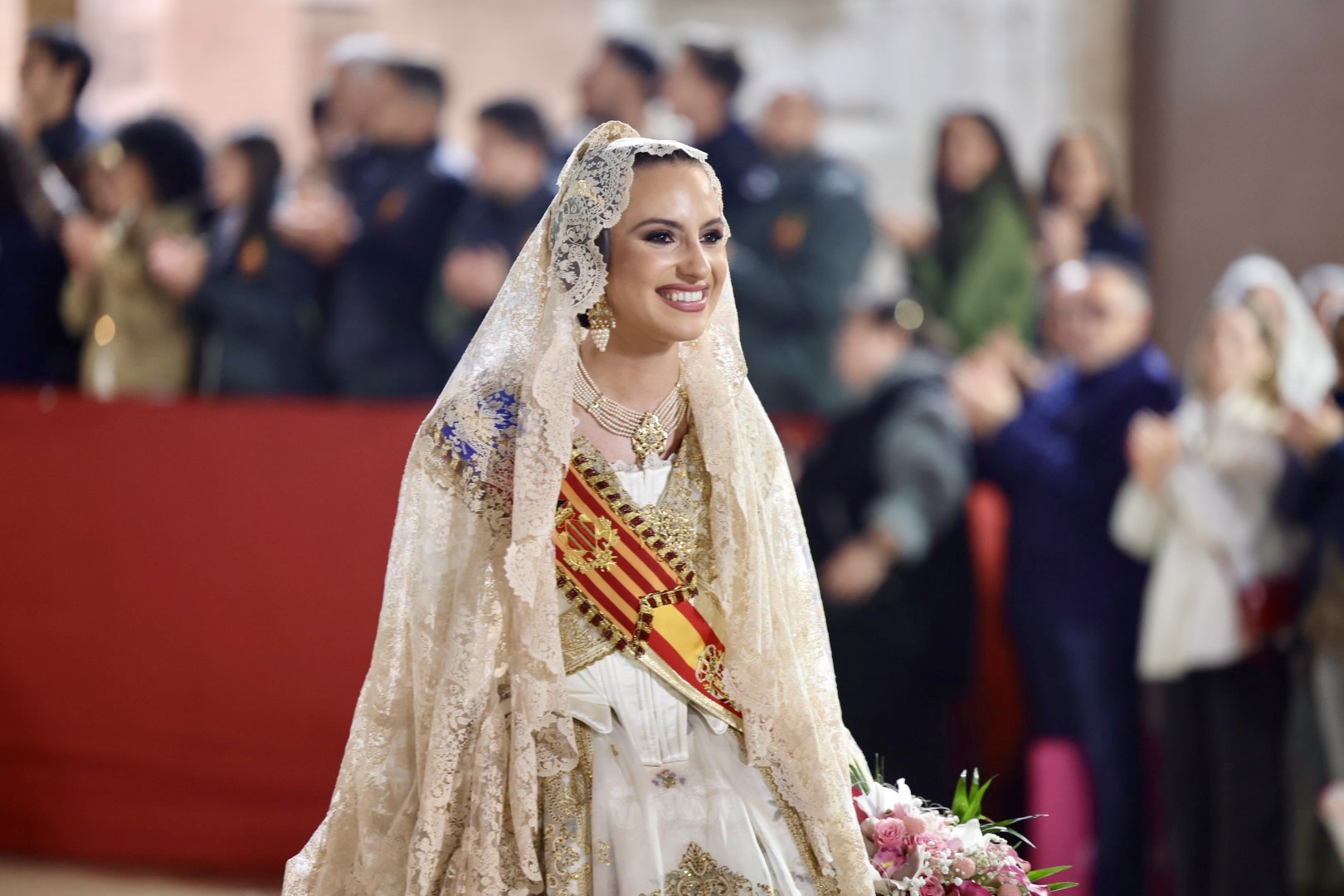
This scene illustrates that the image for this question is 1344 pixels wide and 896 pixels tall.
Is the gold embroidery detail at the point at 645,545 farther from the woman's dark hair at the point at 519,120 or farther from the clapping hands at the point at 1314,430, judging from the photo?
the woman's dark hair at the point at 519,120

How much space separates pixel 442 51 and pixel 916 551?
4008mm

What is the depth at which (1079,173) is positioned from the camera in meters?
5.61

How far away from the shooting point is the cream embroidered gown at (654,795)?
7.72 feet

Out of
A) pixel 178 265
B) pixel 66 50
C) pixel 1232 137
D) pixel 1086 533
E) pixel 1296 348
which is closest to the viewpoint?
pixel 1296 348

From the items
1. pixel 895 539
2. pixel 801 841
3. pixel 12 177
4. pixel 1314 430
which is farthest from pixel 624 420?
pixel 12 177

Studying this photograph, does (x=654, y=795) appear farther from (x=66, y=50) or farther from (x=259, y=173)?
(x=66, y=50)

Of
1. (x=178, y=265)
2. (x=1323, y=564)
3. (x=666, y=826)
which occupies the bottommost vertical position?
(x=666, y=826)

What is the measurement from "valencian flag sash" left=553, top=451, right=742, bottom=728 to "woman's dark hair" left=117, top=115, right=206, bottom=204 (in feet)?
13.6

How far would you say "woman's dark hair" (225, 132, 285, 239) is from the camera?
19.4ft

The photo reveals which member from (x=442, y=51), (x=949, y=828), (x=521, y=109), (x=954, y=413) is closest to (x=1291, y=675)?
(x=954, y=413)

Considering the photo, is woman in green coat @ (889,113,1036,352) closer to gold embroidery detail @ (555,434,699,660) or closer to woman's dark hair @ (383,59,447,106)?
woman's dark hair @ (383,59,447,106)

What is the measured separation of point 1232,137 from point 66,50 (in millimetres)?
4672

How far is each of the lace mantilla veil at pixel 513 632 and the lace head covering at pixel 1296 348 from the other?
2.93 metres

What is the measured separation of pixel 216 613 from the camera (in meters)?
5.64
